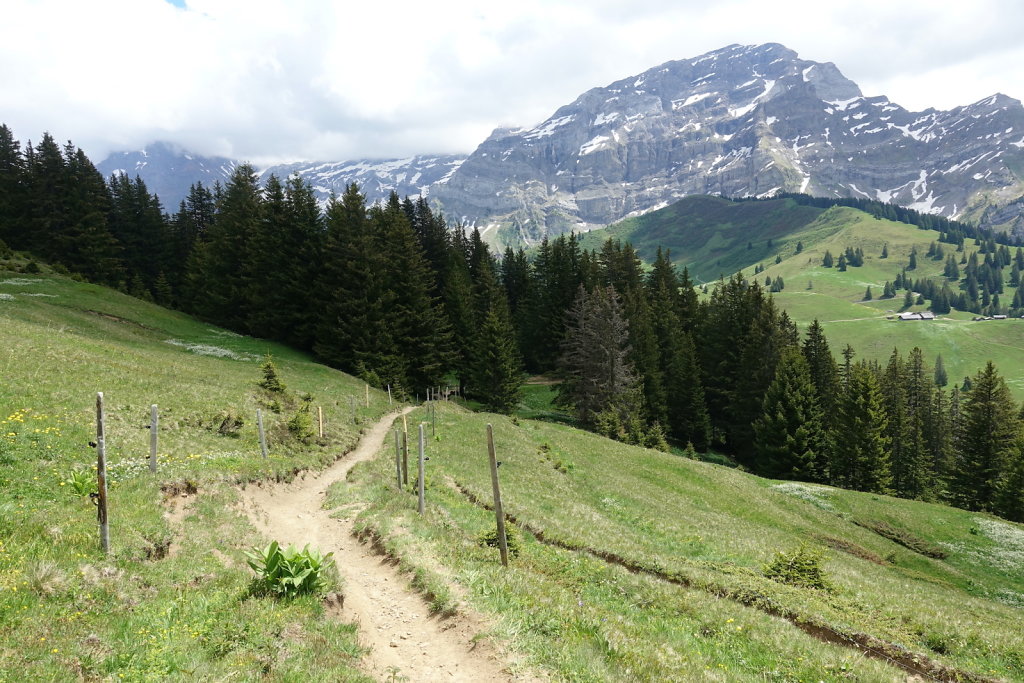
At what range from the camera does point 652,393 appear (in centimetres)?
6669

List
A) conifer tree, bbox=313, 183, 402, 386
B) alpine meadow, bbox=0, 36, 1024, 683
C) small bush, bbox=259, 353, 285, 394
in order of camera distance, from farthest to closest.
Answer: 1. conifer tree, bbox=313, 183, 402, 386
2. small bush, bbox=259, 353, 285, 394
3. alpine meadow, bbox=0, 36, 1024, 683

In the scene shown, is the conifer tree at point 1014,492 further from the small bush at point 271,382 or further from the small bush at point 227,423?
the small bush at point 227,423

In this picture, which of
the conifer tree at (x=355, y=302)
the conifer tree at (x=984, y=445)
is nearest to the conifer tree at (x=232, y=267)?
the conifer tree at (x=355, y=302)

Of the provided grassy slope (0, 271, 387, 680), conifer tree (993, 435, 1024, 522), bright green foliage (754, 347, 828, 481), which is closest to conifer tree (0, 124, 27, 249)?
grassy slope (0, 271, 387, 680)

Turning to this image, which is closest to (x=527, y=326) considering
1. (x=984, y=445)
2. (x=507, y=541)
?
(x=984, y=445)

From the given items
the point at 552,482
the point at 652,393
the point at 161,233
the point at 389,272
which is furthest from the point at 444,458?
the point at 161,233

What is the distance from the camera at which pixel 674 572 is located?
14758 millimetres

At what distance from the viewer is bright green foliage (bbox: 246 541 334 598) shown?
31.6 feet

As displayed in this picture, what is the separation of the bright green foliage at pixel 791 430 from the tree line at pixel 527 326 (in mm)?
222

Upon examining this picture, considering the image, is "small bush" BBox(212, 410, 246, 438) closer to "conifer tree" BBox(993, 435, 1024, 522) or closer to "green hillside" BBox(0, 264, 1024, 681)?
"green hillside" BBox(0, 264, 1024, 681)

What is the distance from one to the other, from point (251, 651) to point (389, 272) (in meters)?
51.2

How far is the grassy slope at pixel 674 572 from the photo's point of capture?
9469 mm

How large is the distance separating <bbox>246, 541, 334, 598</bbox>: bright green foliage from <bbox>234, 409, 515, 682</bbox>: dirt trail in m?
0.97

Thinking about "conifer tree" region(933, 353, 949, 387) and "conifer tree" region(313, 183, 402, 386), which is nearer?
"conifer tree" region(313, 183, 402, 386)
